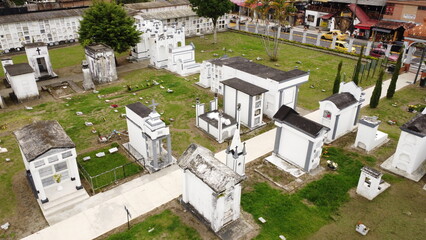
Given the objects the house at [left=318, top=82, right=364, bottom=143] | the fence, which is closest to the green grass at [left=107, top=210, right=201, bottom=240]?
the fence

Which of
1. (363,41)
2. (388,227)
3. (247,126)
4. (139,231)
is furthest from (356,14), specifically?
(139,231)

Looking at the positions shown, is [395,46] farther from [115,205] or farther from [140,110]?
[115,205]

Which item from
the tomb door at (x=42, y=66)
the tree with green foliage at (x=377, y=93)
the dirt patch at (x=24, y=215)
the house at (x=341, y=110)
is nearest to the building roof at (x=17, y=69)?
the tomb door at (x=42, y=66)

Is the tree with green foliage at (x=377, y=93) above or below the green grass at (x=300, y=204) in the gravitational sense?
above

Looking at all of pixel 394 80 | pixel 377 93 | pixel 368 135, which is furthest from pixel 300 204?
pixel 394 80

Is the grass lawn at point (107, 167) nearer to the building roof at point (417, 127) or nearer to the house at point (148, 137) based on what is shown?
the house at point (148, 137)

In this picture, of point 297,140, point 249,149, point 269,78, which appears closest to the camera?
point 297,140
